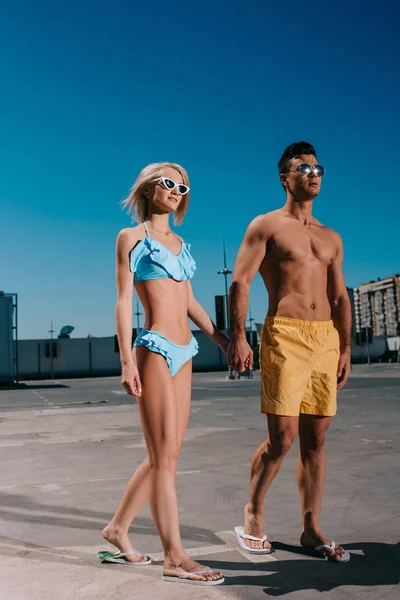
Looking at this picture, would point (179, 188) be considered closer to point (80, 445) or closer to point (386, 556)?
point (386, 556)

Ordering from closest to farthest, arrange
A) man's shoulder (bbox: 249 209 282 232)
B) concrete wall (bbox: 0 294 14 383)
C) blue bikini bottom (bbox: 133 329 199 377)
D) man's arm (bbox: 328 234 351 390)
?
1. blue bikini bottom (bbox: 133 329 199 377)
2. man's shoulder (bbox: 249 209 282 232)
3. man's arm (bbox: 328 234 351 390)
4. concrete wall (bbox: 0 294 14 383)

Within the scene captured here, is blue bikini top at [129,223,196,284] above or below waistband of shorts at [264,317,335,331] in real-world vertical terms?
above

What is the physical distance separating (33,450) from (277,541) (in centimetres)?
517

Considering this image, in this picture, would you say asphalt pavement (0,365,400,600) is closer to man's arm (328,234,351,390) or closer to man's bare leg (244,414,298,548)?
man's bare leg (244,414,298,548)

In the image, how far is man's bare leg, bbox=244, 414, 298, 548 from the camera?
10.9 feet

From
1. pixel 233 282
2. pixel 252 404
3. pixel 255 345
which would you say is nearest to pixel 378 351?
pixel 255 345

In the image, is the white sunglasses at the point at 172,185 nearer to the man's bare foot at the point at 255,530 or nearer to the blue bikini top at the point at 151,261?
the blue bikini top at the point at 151,261

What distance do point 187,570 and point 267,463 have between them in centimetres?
74

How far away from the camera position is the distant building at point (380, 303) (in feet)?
516

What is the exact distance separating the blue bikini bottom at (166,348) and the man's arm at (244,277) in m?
0.34

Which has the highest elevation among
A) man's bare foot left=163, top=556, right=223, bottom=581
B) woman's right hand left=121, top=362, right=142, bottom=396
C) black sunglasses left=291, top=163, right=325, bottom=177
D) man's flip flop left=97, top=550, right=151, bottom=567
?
black sunglasses left=291, top=163, right=325, bottom=177

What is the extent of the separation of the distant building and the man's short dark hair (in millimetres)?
152508

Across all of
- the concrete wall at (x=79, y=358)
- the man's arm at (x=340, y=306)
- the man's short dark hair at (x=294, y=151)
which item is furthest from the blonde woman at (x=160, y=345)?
the concrete wall at (x=79, y=358)

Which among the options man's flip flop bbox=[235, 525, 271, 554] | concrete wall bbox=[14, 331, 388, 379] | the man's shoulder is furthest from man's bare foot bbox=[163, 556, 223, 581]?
concrete wall bbox=[14, 331, 388, 379]
